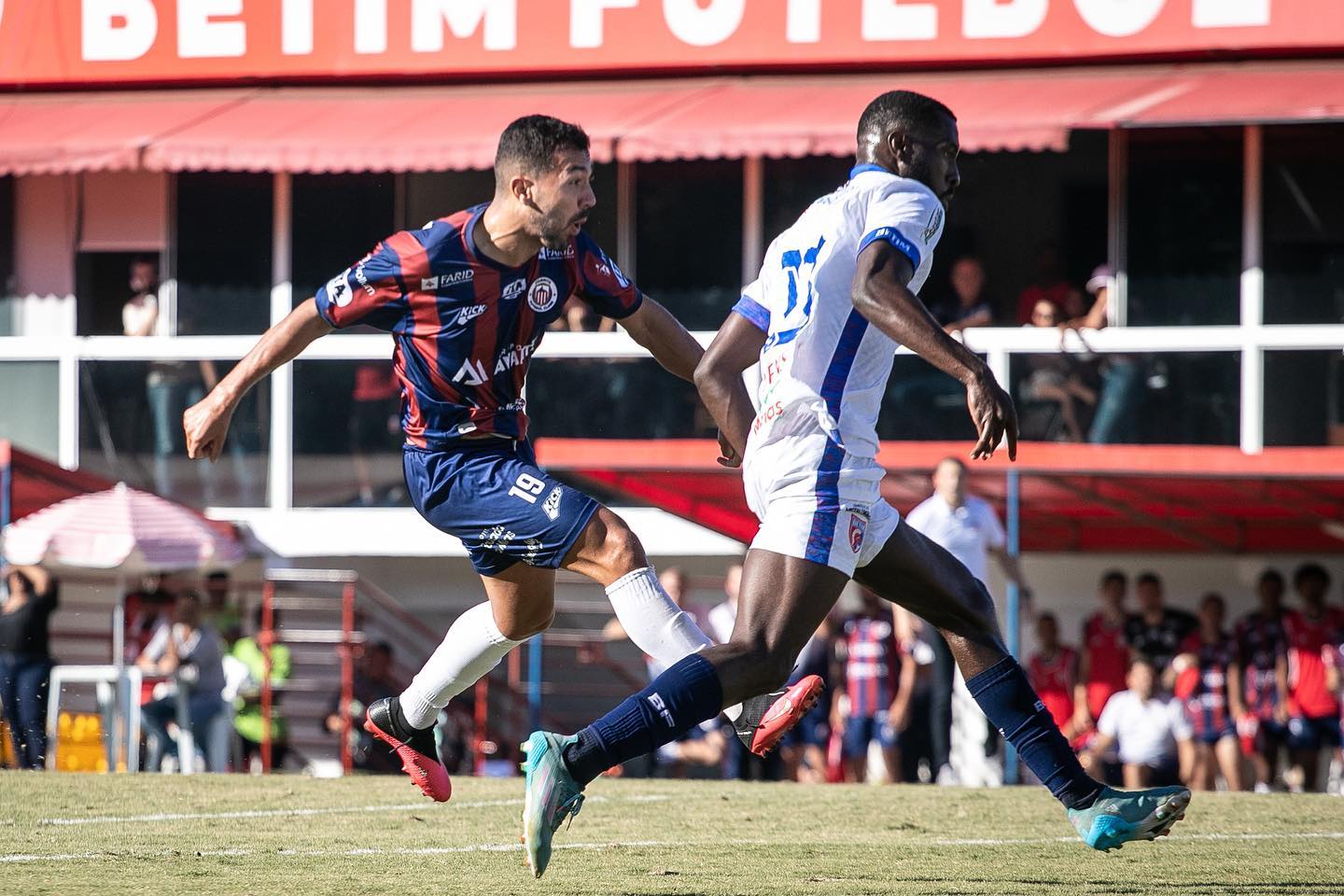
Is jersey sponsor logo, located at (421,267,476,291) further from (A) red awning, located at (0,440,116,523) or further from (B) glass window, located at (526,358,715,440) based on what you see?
(B) glass window, located at (526,358,715,440)

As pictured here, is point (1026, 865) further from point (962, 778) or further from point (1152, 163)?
point (1152, 163)

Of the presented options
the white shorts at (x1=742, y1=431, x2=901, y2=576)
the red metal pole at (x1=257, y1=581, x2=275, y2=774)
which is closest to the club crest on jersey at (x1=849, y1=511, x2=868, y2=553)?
the white shorts at (x1=742, y1=431, x2=901, y2=576)

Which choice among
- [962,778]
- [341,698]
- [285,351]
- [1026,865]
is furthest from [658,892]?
[341,698]

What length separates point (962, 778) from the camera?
13.9 m

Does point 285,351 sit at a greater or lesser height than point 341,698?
greater

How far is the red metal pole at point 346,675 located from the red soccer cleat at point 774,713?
10363mm

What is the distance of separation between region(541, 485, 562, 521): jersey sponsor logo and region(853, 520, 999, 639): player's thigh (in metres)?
0.93

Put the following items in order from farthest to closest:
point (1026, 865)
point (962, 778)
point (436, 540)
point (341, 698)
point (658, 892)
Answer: point (436, 540), point (341, 698), point (962, 778), point (1026, 865), point (658, 892)

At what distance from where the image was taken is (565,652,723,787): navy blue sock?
16.2ft

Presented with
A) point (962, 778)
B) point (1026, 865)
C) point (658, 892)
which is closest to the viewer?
point (658, 892)

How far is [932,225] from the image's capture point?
5.18m

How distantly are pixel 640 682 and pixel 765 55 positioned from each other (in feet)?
18.1

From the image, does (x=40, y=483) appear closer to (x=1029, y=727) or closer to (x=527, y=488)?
(x=527, y=488)

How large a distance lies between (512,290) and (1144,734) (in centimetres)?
841
